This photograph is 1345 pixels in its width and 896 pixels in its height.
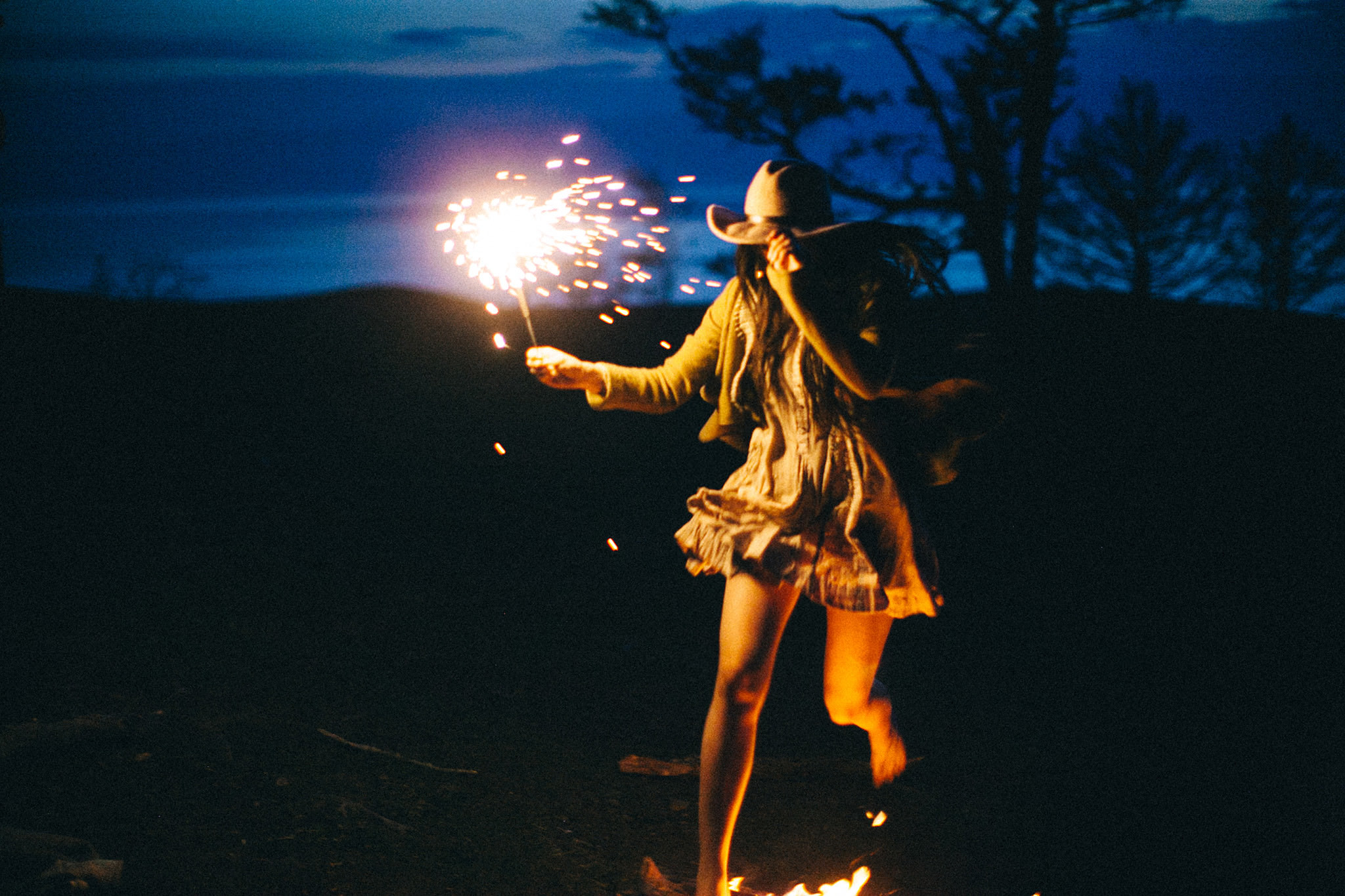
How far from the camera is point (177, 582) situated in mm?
5703

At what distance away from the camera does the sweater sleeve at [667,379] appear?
9.58 feet

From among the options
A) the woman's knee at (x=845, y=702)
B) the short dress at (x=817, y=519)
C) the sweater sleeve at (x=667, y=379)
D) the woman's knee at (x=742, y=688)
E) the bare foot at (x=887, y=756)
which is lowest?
the bare foot at (x=887, y=756)

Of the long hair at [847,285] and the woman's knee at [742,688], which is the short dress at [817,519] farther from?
the woman's knee at [742,688]

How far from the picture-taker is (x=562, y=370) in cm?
287

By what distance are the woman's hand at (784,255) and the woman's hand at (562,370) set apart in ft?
2.15

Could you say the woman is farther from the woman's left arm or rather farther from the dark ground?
the dark ground

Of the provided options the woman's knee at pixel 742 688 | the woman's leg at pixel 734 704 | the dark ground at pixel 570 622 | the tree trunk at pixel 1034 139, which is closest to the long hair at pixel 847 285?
the dark ground at pixel 570 622

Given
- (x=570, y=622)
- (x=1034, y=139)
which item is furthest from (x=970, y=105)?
Answer: (x=570, y=622)

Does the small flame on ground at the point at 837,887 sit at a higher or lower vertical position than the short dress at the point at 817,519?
lower

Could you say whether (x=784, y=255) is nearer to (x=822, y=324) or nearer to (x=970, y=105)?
(x=822, y=324)

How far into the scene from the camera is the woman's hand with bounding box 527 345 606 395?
113 inches

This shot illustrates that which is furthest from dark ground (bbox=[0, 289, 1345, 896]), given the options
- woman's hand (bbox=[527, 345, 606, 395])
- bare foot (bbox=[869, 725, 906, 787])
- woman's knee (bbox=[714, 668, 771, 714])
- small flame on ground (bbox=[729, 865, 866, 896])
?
woman's hand (bbox=[527, 345, 606, 395])

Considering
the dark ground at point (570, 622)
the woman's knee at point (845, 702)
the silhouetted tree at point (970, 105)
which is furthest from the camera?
the silhouetted tree at point (970, 105)

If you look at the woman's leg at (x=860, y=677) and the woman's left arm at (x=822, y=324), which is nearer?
the woman's left arm at (x=822, y=324)
